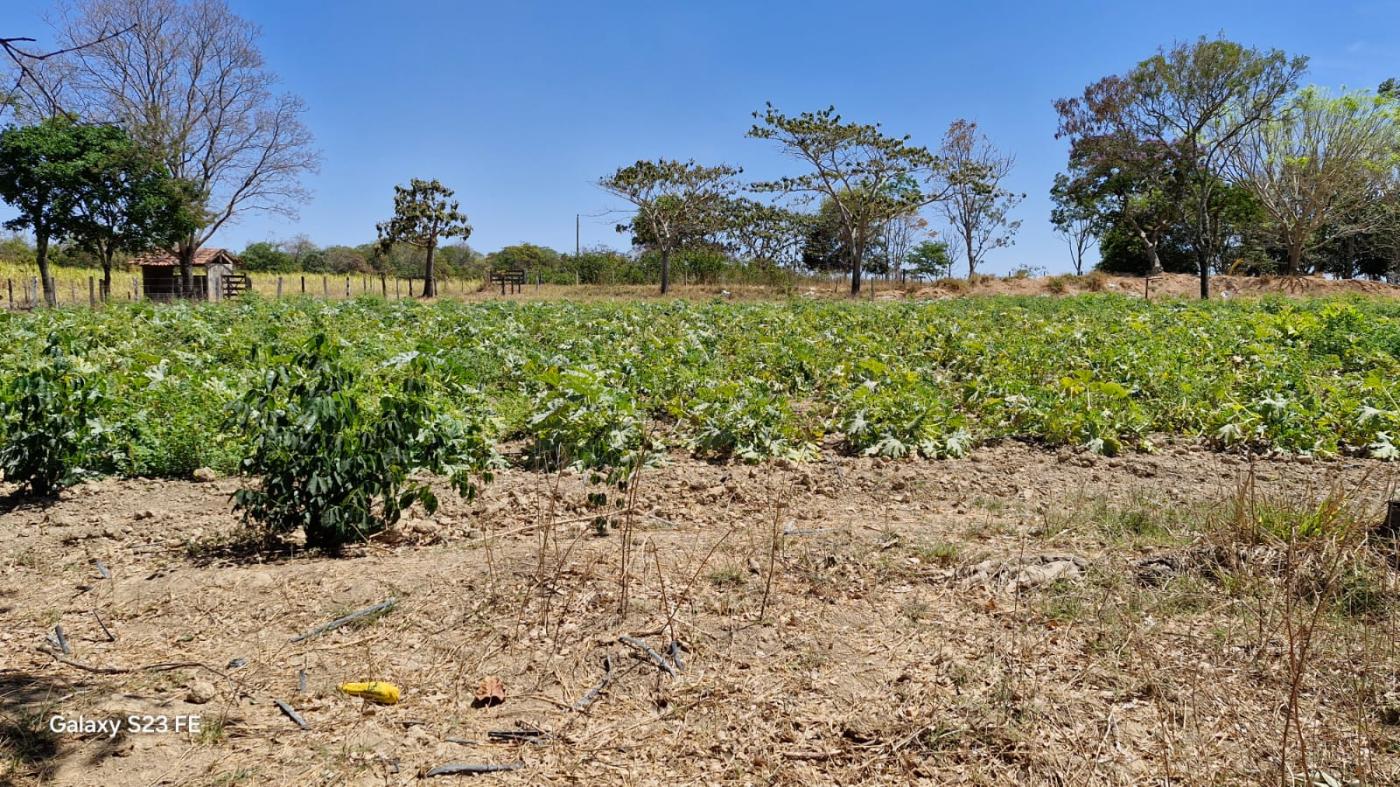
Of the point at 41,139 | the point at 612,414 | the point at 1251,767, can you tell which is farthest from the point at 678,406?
the point at 41,139

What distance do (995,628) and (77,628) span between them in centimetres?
380

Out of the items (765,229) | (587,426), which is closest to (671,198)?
(765,229)

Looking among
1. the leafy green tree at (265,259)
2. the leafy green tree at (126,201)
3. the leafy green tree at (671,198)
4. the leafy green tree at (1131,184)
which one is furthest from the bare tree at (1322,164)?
the leafy green tree at (265,259)

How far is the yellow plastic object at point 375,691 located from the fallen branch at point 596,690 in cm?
64

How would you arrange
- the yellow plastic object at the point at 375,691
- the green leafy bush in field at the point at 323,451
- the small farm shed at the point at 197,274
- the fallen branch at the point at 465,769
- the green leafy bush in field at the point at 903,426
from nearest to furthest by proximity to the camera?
1. the fallen branch at the point at 465,769
2. the yellow plastic object at the point at 375,691
3. the green leafy bush in field at the point at 323,451
4. the green leafy bush in field at the point at 903,426
5. the small farm shed at the point at 197,274

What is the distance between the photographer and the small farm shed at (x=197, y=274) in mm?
38062

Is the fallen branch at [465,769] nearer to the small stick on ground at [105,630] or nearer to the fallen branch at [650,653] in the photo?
the fallen branch at [650,653]

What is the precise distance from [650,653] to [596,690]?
10.9 inches

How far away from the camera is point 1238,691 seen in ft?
9.12

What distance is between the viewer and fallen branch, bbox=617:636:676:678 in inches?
119

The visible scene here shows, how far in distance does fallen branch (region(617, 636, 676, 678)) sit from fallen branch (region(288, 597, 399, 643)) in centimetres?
104

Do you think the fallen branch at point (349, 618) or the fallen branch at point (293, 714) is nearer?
the fallen branch at point (293, 714)

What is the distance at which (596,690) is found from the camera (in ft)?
9.56

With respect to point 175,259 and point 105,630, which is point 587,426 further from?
point 175,259
